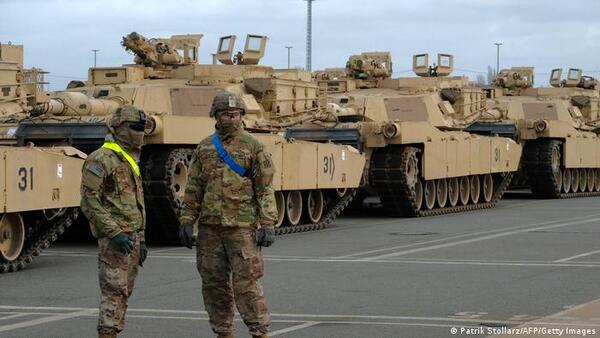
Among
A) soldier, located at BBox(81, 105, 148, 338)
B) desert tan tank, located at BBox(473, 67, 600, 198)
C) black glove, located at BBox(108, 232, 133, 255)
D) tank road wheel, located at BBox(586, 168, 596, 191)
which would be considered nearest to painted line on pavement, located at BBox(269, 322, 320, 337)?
soldier, located at BBox(81, 105, 148, 338)

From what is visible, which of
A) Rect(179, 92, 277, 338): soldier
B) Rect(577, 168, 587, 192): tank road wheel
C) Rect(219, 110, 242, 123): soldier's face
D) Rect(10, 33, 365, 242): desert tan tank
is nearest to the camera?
Rect(179, 92, 277, 338): soldier

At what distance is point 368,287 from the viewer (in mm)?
14164

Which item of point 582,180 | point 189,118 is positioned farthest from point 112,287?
point 582,180

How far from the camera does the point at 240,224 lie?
941cm

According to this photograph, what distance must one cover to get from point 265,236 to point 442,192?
2139 centimetres

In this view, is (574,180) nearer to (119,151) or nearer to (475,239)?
(475,239)

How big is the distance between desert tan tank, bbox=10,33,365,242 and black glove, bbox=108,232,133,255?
10.3m

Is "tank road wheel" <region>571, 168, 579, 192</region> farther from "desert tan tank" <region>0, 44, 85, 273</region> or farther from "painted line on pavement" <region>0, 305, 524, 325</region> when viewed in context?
"painted line on pavement" <region>0, 305, 524, 325</region>

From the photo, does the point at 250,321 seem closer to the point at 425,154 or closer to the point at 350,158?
the point at 350,158

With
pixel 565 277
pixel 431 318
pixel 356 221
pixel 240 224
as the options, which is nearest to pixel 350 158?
pixel 356 221

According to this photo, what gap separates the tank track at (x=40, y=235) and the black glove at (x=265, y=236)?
8010 millimetres

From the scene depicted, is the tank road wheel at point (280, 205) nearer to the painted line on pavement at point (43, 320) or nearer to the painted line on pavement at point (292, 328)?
the painted line on pavement at point (43, 320)

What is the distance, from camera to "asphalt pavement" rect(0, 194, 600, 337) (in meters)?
11.2

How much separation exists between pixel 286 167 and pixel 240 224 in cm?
1370
